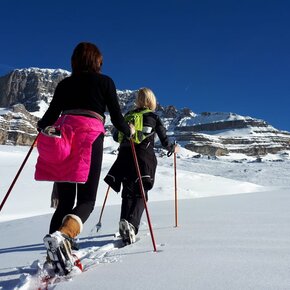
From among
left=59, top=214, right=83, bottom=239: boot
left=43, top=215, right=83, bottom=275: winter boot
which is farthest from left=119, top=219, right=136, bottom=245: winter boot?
left=43, top=215, right=83, bottom=275: winter boot

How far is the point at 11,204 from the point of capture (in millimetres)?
9711

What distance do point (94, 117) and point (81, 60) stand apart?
0.48 m

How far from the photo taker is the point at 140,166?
3814 millimetres

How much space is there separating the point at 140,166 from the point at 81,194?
1171mm

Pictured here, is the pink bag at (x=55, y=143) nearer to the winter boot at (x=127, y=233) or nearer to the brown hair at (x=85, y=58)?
the brown hair at (x=85, y=58)

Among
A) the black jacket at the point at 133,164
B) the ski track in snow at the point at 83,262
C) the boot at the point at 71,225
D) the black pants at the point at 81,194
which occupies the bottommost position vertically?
the ski track in snow at the point at 83,262

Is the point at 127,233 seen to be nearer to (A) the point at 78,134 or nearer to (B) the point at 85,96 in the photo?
(A) the point at 78,134

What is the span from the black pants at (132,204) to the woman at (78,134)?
87 cm

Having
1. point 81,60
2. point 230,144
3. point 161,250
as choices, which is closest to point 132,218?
point 161,250

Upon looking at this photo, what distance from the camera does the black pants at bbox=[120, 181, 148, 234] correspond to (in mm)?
3600

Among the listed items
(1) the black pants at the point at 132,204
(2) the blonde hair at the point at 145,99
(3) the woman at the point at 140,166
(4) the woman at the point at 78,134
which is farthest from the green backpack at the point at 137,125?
(4) the woman at the point at 78,134

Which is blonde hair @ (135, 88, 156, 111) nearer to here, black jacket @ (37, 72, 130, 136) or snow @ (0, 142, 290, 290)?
black jacket @ (37, 72, 130, 136)

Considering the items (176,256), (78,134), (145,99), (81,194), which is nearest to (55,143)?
(78,134)

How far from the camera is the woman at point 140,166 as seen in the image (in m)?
3.69
